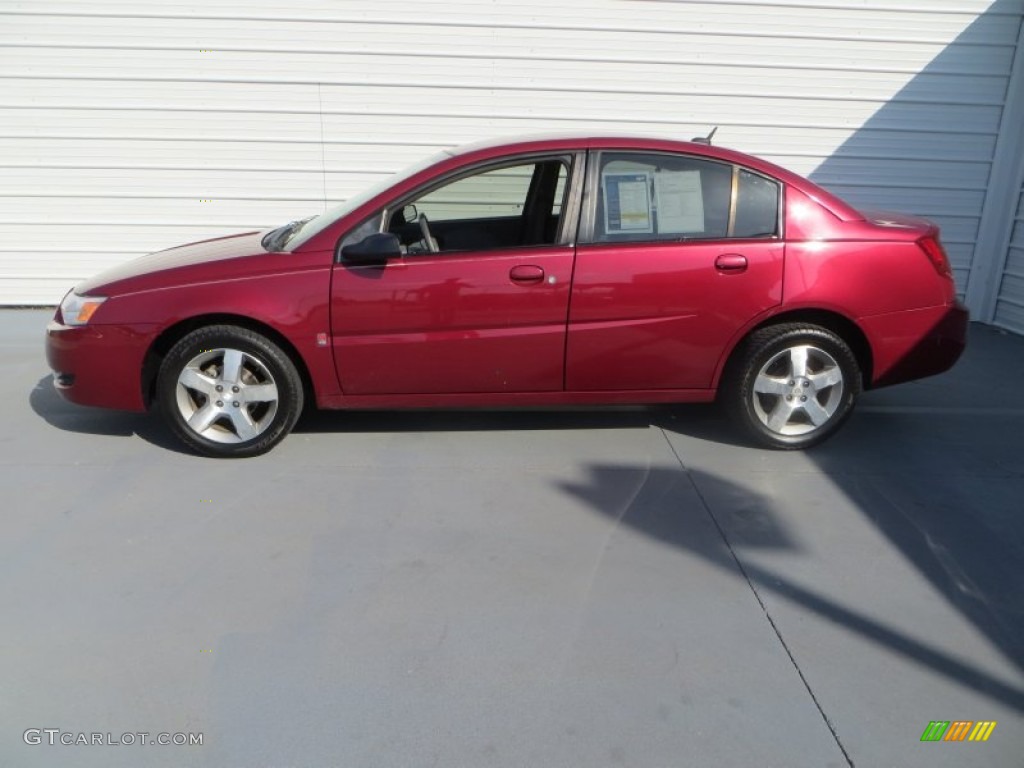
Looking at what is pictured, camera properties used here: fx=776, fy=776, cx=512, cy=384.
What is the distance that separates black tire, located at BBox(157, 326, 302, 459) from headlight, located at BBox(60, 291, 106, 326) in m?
0.44

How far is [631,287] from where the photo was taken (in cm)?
382

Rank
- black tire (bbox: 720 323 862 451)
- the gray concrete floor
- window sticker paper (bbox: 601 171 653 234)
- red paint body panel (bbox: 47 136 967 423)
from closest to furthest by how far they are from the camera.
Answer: the gray concrete floor
red paint body panel (bbox: 47 136 967 423)
window sticker paper (bbox: 601 171 653 234)
black tire (bbox: 720 323 862 451)

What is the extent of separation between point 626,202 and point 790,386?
1.28m

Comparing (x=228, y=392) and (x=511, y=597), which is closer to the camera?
(x=511, y=597)

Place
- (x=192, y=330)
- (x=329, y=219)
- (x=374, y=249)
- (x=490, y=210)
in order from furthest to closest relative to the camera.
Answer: (x=490, y=210), (x=329, y=219), (x=192, y=330), (x=374, y=249)

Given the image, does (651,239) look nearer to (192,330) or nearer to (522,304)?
(522,304)

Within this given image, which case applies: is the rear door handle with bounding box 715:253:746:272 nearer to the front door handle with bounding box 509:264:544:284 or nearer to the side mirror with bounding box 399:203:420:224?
the front door handle with bounding box 509:264:544:284

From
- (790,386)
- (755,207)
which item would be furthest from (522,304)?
(790,386)

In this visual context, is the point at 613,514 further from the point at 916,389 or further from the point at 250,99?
the point at 250,99

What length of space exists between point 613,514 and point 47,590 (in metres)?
2.23

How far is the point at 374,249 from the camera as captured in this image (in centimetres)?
365

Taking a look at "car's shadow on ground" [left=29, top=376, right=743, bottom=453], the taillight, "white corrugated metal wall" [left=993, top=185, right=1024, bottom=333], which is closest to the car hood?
"car's shadow on ground" [left=29, top=376, right=743, bottom=453]

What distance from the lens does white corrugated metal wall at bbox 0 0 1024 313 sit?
6.58 m

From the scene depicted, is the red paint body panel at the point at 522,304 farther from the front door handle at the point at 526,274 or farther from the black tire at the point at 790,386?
the black tire at the point at 790,386
